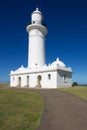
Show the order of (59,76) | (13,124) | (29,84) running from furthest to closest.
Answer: (29,84) → (59,76) → (13,124)

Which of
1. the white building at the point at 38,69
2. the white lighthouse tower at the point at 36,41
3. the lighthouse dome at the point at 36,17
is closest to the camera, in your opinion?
the white building at the point at 38,69

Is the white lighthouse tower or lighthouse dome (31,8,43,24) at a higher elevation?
lighthouse dome (31,8,43,24)

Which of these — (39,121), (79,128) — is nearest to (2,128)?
(39,121)

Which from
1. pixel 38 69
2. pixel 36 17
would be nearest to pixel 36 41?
pixel 36 17

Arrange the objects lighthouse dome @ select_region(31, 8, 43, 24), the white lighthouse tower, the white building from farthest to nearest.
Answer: lighthouse dome @ select_region(31, 8, 43, 24)
the white lighthouse tower
the white building

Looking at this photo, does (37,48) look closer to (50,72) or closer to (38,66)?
(38,66)

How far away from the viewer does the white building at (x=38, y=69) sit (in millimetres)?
32188

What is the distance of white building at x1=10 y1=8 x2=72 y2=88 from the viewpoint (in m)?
32.2

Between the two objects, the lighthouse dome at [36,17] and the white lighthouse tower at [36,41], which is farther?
the lighthouse dome at [36,17]

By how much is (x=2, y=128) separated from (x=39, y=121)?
5.04ft

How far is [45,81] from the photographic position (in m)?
33.0

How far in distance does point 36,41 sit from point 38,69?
7.69m

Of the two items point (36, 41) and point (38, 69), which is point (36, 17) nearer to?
point (36, 41)

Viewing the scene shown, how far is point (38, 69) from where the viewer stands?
3444 cm
